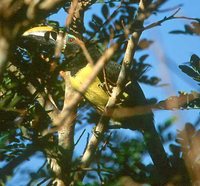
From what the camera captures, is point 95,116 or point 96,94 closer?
point 95,116

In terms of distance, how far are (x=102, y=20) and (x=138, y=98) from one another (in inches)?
79.8

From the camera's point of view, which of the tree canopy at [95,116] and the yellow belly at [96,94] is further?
the yellow belly at [96,94]

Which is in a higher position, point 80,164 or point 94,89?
point 94,89

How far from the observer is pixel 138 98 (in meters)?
4.80

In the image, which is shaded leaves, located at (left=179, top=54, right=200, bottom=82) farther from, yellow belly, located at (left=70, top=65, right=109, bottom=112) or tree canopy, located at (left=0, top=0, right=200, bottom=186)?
yellow belly, located at (left=70, top=65, right=109, bottom=112)

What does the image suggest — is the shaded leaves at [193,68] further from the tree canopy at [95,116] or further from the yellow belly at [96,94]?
the yellow belly at [96,94]

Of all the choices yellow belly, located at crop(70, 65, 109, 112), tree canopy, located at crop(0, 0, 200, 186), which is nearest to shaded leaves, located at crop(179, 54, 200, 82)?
tree canopy, located at crop(0, 0, 200, 186)

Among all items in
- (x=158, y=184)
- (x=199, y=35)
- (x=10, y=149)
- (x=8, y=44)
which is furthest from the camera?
(x=10, y=149)

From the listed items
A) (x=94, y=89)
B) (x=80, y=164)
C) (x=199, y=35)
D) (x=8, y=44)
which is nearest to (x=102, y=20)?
(x=199, y=35)

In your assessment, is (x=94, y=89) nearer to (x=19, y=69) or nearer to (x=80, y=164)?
(x=19, y=69)

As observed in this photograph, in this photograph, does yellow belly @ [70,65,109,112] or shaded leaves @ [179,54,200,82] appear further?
yellow belly @ [70,65,109,112]

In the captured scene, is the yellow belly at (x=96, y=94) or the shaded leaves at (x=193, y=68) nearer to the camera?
the shaded leaves at (x=193, y=68)

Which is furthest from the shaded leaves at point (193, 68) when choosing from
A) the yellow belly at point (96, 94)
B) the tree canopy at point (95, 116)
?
the yellow belly at point (96, 94)

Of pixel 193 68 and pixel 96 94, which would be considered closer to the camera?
pixel 193 68
